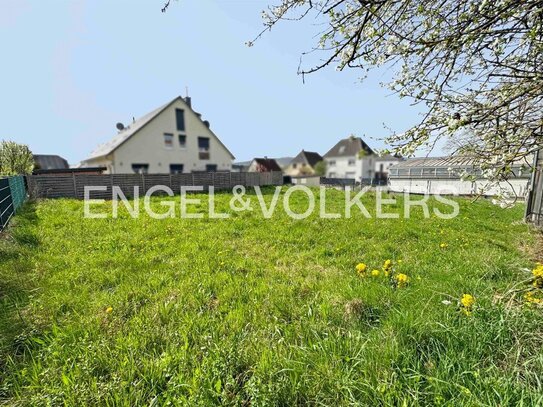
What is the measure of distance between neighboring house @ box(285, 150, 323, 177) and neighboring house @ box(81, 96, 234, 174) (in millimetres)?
19202

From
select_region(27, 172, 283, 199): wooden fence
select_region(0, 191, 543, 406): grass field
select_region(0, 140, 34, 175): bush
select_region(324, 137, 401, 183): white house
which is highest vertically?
select_region(324, 137, 401, 183): white house

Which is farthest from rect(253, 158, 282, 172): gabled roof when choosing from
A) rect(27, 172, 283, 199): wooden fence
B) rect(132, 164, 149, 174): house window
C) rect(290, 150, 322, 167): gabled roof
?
rect(27, 172, 283, 199): wooden fence

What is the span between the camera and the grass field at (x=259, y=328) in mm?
1629

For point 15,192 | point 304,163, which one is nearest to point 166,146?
point 15,192

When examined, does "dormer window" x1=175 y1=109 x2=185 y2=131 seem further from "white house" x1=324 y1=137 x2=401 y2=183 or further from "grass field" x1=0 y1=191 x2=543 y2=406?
"grass field" x1=0 y1=191 x2=543 y2=406

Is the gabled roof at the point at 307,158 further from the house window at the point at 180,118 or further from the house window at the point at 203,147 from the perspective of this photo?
the house window at the point at 180,118

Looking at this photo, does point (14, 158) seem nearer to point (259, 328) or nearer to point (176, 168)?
point (176, 168)

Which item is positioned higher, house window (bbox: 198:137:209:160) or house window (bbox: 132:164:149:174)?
house window (bbox: 198:137:209:160)

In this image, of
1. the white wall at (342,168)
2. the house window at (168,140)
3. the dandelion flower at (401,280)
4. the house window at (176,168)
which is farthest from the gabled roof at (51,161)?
the dandelion flower at (401,280)

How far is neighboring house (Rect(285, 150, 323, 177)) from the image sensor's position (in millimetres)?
44250

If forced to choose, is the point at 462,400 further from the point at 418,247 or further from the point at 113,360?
the point at 418,247

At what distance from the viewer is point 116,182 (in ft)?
45.8

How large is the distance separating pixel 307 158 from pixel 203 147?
2309 cm

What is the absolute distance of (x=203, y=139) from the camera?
27.4m
